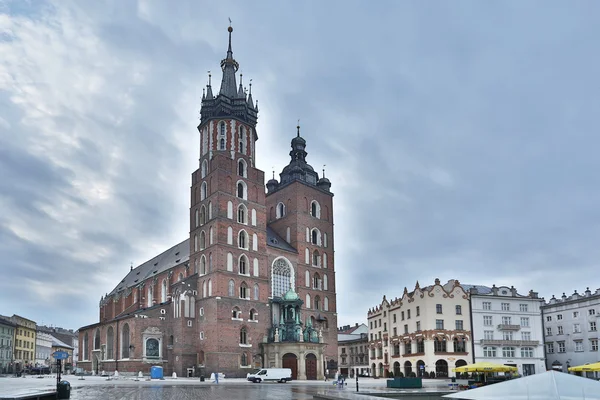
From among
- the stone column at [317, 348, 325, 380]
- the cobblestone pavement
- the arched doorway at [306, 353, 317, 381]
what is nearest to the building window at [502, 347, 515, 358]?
the stone column at [317, 348, 325, 380]

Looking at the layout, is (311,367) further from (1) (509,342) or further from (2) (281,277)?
(1) (509,342)

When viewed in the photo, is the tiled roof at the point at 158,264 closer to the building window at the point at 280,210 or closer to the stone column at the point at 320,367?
the building window at the point at 280,210

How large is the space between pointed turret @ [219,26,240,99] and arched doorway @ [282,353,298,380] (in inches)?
1391

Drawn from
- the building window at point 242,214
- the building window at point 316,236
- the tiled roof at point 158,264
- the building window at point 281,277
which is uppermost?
the building window at point 242,214

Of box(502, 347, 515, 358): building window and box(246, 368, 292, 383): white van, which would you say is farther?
box(502, 347, 515, 358): building window

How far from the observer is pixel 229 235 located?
6800 centimetres

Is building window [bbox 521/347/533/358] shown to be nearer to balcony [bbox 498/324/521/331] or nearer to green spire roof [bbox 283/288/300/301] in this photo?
balcony [bbox 498/324/521/331]

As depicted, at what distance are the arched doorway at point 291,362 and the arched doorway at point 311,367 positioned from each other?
5.08 ft

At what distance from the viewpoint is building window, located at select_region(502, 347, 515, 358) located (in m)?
75.5

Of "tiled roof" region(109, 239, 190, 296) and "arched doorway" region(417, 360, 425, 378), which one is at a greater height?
"tiled roof" region(109, 239, 190, 296)

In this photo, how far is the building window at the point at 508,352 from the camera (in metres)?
75.5

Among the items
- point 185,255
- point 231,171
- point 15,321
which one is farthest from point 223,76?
point 15,321

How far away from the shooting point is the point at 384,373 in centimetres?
8419

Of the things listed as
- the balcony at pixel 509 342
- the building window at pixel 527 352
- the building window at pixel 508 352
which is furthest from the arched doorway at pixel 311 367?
the building window at pixel 527 352
